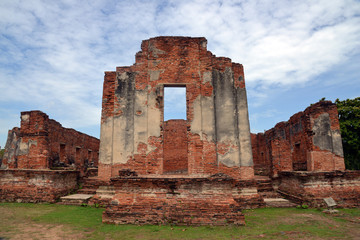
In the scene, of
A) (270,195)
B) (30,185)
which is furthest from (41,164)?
(270,195)

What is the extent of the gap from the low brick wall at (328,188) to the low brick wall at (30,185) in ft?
29.0

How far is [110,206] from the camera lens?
556 centimetres

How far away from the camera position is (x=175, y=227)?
16.8 ft

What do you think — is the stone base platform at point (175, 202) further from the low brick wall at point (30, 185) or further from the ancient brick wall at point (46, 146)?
the ancient brick wall at point (46, 146)

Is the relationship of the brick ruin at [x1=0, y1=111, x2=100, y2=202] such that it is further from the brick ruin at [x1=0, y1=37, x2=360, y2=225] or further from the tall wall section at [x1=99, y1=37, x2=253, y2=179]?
the tall wall section at [x1=99, y1=37, x2=253, y2=179]

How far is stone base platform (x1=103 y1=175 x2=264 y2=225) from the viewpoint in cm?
529

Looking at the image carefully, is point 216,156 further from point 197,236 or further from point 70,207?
point 70,207

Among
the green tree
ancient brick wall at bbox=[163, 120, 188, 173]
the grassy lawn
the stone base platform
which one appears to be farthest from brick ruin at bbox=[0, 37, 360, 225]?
the green tree

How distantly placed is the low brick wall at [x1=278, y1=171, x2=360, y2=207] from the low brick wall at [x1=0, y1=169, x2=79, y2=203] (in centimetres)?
883

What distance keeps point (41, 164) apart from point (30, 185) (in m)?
2.52

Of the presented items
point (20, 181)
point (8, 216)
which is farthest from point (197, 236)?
point (20, 181)

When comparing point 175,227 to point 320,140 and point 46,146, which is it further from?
point 320,140

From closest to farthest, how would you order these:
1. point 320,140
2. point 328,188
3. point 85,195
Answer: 1. point 328,188
2. point 85,195
3. point 320,140

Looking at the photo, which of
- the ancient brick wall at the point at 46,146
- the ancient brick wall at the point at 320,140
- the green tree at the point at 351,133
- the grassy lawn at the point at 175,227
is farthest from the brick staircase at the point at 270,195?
the green tree at the point at 351,133
